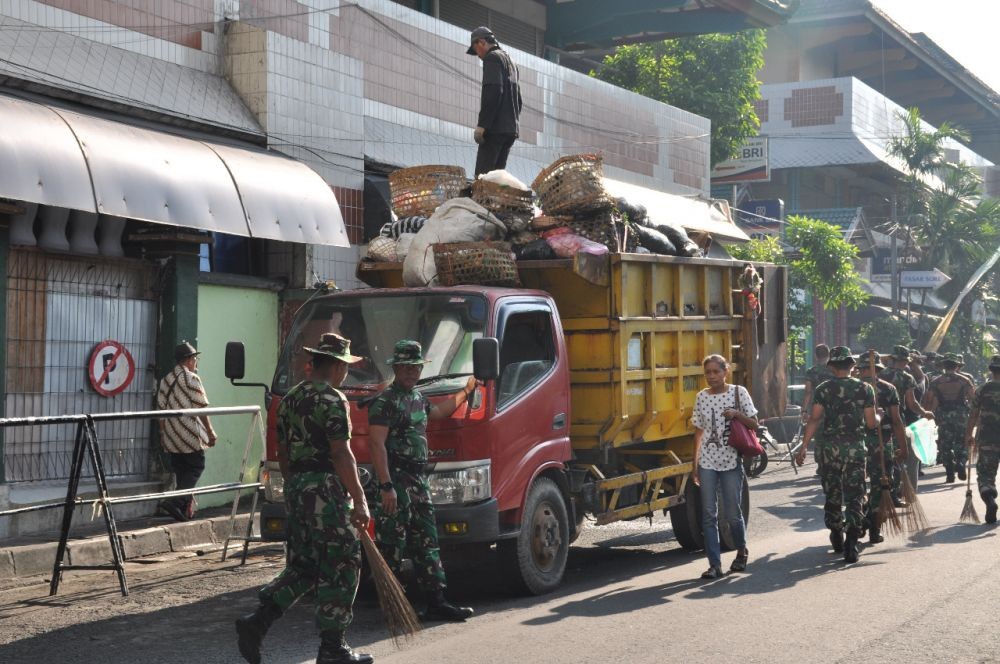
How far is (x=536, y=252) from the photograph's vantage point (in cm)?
1007

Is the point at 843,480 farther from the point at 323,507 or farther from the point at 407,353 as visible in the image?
the point at 323,507

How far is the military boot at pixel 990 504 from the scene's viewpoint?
1297cm

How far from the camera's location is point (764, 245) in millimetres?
27188

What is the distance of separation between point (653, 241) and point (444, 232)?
1.96m

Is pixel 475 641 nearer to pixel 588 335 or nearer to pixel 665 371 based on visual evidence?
pixel 588 335

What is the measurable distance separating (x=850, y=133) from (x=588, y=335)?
34.8 meters

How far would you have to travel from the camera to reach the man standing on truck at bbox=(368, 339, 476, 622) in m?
8.04

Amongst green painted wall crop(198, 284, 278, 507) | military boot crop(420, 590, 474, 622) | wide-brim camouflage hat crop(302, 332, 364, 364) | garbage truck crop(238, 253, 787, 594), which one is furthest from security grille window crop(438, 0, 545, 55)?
wide-brim camouflage hat crop(302, 332, 364, 364)

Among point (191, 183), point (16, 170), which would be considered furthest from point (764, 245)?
point (16, 170)

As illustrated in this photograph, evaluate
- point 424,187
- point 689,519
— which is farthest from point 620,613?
point 424,187

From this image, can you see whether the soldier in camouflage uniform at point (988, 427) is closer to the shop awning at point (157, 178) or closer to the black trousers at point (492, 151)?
the black trousers at point (492, 151)

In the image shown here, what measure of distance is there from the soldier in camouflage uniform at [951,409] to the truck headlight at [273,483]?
12.3 meters

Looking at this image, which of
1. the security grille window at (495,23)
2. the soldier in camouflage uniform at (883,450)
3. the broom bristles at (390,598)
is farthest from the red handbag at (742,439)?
the security grille window at (495,23)

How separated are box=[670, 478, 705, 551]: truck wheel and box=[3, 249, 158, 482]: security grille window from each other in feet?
17.3
